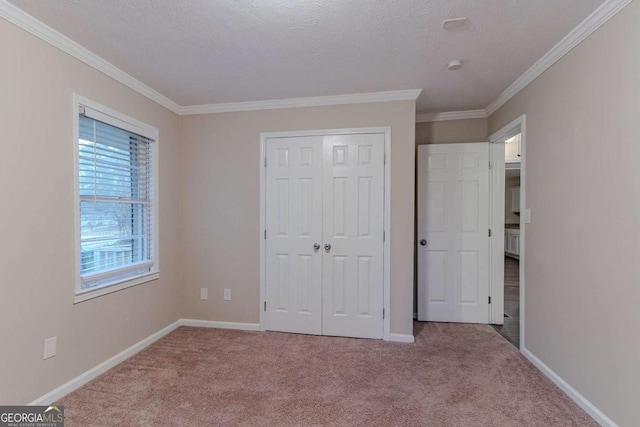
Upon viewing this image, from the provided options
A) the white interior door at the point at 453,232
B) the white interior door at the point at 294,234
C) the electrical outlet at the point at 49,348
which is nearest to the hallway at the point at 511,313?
the white interior door at the point at 453,232

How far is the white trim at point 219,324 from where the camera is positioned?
3211 mm

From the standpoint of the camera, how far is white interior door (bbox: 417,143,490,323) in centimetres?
339

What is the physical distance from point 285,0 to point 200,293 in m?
2.89

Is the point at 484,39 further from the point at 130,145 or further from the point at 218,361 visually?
the point at 218,361

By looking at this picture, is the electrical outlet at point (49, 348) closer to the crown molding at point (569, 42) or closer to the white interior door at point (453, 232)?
the white interior door at point (453, 232)

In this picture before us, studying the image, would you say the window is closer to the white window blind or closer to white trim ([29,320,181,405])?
the white window blind

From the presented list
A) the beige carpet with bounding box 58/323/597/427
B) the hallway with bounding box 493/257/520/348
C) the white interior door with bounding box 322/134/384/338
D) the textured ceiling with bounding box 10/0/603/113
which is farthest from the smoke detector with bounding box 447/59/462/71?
the hallway with bounding box 493/257/520/348

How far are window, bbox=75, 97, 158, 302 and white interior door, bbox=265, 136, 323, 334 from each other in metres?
1.15

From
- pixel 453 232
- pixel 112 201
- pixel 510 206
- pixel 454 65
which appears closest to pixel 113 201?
pixel 112 201

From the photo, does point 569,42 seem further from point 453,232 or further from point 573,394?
point 573,394

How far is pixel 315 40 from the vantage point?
2.03 metres

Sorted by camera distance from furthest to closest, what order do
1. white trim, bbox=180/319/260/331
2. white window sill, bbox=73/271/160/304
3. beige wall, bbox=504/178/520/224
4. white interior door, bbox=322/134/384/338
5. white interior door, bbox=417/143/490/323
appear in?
beige wall, bbox=504/178/520/224, white interior door, bbox=417/143/490/323, white trim, bbox=180/319/260/331, white interior door, bbox=322/134/384/338, white window sill, bbox=73/271/160/304

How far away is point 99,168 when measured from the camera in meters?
2.38

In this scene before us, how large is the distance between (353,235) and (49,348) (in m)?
2.46
